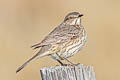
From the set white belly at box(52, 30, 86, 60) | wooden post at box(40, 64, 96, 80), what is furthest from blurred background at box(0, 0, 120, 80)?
wooden post at box(40, 64, 96, 80)

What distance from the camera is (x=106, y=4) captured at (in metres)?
11.9

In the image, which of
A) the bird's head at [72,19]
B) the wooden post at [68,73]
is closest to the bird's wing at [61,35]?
the bird's head at [72,19]

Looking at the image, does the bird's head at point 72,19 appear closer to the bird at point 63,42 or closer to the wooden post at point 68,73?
the bird at point 63,42

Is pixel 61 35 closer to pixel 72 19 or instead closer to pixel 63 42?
pixel 63 42

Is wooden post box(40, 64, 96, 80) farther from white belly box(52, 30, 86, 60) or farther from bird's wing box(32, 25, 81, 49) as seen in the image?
white belly box(52, 30, 86, 60)

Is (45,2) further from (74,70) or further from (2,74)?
(74,70)

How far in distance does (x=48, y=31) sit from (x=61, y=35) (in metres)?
2.98

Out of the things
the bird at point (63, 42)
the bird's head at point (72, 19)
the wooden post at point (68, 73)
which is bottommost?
the wooden post at point (68, 73)

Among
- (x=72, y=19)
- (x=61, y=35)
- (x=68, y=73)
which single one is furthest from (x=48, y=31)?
(x=68, y=73)

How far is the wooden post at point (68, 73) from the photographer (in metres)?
5.65

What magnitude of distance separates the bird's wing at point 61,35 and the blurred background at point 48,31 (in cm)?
201

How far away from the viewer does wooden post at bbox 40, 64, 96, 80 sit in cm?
565

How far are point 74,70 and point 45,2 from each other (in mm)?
6175

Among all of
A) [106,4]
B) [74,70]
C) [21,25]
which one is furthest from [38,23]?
[74,70]
